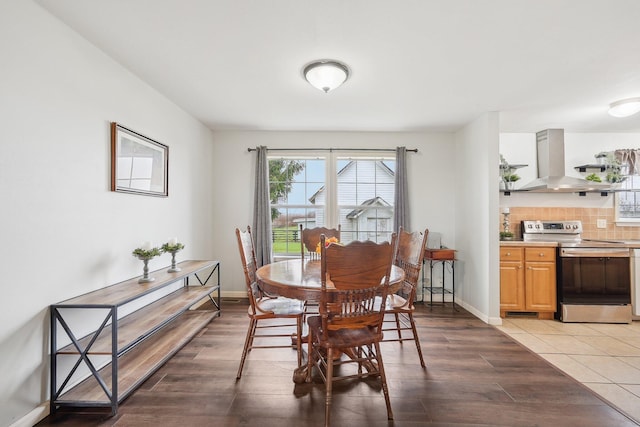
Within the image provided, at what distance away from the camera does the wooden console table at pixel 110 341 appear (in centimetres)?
176

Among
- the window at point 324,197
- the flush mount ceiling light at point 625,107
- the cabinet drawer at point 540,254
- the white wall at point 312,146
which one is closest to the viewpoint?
the flush mount ceiling light at point 625,107

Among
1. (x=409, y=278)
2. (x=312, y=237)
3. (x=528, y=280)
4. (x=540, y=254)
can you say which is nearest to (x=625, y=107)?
(x=540, y=254)

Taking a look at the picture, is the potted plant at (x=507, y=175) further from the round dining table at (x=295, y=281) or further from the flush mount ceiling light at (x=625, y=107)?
the round dining table at (x=295, y=281)

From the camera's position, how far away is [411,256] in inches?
103

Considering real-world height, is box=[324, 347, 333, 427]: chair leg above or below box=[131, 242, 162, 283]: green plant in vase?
below

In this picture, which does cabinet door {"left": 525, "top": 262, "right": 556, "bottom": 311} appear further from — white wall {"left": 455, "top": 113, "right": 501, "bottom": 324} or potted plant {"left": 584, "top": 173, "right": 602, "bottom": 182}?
potted plant {"left": 584, "top": 173, "right": 602, "bottom": 182}

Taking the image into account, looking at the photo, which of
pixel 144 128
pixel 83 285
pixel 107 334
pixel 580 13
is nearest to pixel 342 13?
pixel 580 13

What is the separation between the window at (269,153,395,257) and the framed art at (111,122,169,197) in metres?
1.71

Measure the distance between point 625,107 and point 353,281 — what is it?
377 centimetres

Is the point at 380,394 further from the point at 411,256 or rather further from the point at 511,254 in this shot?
the point at 511,254

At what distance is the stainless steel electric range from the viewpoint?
341cm

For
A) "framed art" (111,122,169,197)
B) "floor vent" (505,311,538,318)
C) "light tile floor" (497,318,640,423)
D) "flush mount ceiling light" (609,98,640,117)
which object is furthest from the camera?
"floor vent" (505,311,538,318)

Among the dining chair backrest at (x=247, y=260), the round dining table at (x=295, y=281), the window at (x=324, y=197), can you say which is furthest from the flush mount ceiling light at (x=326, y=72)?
the window at (x=324, y=197)

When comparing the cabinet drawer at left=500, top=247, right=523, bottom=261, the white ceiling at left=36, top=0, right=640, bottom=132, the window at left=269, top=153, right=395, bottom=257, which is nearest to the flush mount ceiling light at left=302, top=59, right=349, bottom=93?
the white ceiling at left=36, top=0, right=640, bottom=132
